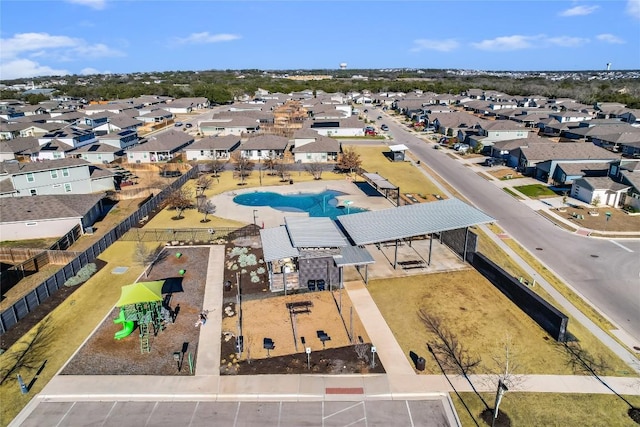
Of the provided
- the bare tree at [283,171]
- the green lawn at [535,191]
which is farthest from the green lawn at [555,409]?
the bare tree at [283,171]

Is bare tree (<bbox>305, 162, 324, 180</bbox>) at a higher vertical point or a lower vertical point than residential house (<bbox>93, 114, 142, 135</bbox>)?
lower

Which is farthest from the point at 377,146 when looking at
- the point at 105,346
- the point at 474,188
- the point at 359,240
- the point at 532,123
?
the point at 105,346

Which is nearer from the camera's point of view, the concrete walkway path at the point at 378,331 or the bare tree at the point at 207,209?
the concrete walkway path at the point at 378,331

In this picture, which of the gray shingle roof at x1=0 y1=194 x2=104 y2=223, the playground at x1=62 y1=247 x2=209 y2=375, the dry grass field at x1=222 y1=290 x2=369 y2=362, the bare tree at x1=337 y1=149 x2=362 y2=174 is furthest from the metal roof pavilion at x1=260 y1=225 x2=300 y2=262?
the bare tree at x1=337 y1=149 x2=362 y2=174

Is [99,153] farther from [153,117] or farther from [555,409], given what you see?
[555,409]

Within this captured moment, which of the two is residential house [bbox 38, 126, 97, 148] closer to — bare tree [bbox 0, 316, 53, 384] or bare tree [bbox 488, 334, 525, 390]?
bare tree [bbox 0, 316, 53, 384]

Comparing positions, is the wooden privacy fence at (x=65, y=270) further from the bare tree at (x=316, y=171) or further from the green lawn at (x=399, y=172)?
the green lawn at (x=399, y=172)
